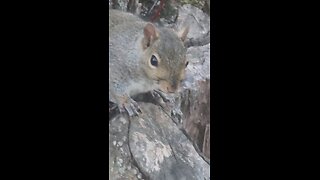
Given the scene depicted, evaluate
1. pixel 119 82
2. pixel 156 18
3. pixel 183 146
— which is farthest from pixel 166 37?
pixel 183 146

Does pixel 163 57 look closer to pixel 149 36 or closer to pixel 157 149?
pixel 149 36

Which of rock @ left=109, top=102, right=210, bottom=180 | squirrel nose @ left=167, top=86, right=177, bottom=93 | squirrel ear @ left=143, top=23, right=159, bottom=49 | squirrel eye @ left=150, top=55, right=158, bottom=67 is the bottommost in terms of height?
rock @ left=109, top=102, right=210, bottom=180

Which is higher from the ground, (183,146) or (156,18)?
(156,18)

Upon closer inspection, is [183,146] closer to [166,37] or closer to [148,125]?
[148,125]

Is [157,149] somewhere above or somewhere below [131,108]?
below

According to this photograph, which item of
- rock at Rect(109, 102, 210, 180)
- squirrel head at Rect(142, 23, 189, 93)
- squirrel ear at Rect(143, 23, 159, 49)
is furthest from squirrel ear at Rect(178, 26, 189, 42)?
rock at Rect(109, 102, 210, 180)

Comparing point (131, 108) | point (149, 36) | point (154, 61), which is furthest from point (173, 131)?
point (149, 36)

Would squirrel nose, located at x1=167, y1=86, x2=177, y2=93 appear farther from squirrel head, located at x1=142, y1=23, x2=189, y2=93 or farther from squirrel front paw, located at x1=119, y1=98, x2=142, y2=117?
squirrel front paw, located at x1=119, y1=98, x2=142, y2=117
